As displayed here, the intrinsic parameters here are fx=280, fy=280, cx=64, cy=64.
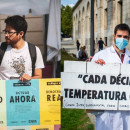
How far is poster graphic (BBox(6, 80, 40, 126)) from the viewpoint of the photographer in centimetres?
437

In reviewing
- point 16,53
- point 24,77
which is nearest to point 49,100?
point 24,77

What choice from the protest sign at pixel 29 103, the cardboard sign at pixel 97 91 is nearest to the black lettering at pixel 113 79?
the cardboard sign at pixel 97 91

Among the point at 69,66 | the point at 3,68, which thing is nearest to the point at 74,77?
the point at 69,66

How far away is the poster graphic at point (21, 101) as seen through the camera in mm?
4371

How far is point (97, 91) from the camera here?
163 inches

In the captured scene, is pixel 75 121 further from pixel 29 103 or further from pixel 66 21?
pixel 66 21

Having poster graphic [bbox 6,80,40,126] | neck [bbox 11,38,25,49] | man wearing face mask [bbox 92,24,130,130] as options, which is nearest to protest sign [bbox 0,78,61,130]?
poster graphic [bbox 6,80,40,126]

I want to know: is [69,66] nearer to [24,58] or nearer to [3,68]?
[24,58]

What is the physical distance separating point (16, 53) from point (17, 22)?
47 cm

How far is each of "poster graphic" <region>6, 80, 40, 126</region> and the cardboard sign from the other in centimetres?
56

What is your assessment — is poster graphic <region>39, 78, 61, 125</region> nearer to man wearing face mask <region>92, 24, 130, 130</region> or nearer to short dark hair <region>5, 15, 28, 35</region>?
man wearing face mask <region>92, 24, 130, 130</region>

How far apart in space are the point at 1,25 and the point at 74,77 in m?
1.35

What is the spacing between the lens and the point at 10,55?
4.26 metres

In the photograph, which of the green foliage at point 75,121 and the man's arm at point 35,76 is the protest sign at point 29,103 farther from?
the green foliage at point 75,121
